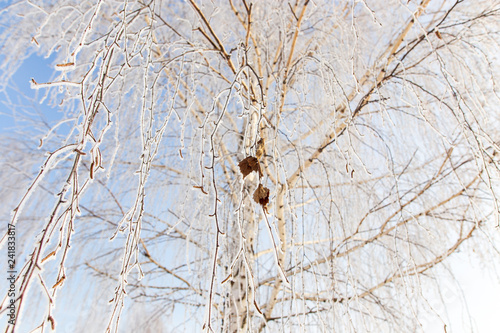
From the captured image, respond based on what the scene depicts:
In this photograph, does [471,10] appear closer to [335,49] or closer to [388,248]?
[335,49]

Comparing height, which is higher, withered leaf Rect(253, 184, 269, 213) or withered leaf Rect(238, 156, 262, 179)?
withered leaf Rect(238, 156, 262, 179)

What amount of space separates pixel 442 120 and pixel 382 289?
3.25 ft

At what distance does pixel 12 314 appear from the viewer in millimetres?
589

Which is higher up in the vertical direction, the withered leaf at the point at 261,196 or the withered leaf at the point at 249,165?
the withered leaf at the point at 249,165

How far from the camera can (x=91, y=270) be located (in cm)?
191

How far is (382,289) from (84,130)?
1.89m

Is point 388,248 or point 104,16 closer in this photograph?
point 388,248

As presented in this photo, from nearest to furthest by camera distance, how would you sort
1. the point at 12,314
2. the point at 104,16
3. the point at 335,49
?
the point at 12,314 → the point at 335,49 → the point at 104,16

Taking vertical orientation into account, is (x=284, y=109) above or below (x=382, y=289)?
above

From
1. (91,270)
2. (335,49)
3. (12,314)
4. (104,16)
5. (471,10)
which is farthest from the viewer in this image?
(104,16)

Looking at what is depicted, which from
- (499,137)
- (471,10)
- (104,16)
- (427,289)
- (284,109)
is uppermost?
(104,16)

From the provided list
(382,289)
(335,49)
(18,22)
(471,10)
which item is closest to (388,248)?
(382,289)

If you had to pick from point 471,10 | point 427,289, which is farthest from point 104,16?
point 427,289

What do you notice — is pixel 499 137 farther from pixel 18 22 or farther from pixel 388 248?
pixel 18 22
